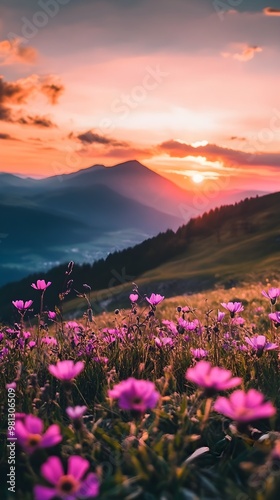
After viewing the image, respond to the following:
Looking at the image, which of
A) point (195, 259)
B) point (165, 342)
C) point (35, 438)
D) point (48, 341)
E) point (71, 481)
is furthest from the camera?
point (195, 259)

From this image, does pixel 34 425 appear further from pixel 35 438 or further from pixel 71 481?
pixel 71 481

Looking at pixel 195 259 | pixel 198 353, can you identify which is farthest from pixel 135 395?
pixel 195 259

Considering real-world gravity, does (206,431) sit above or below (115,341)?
below

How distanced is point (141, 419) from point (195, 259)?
75608 mm

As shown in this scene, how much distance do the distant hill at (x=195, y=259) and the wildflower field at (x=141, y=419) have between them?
146ft

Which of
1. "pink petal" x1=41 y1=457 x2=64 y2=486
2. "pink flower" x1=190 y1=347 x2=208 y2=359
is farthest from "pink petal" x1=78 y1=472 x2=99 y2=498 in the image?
"pink flower" x1=190 y1=347 x2=208 y2=359

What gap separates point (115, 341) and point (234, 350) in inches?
54.4

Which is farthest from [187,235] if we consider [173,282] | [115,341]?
[115,341]

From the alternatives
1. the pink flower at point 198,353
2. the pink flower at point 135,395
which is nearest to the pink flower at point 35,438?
the pink flower at point 135,395

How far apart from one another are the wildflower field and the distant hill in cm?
4464

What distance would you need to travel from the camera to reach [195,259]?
78.9m

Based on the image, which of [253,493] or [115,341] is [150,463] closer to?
A: [253,493]

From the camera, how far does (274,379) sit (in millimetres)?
4664

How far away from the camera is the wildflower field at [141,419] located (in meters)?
2.52
